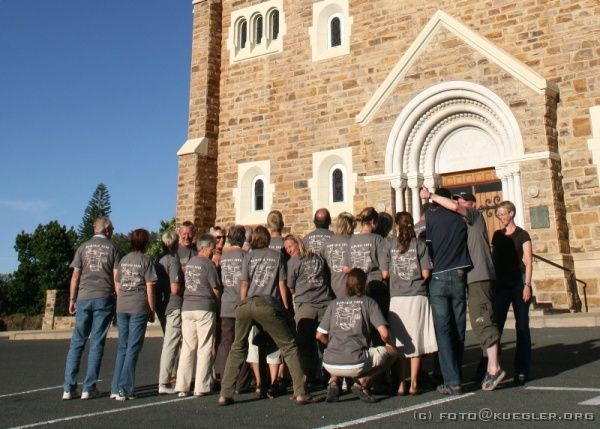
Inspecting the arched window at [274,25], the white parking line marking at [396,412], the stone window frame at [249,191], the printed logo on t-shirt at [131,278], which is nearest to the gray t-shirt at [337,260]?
the white parking line marking at [396,412]

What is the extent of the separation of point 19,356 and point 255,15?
41.7ft

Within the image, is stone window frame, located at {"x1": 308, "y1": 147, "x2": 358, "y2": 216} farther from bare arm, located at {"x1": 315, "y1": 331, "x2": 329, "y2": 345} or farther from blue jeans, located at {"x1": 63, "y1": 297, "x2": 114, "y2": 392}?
bare arm, located at {"x1": 315, "y1": 331, "x2": 329, "y2": 345}

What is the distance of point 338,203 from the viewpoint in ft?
53.2

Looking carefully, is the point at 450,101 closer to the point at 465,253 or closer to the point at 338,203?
the point at 338,203

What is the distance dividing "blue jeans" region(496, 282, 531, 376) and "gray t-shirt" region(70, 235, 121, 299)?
14.0ft

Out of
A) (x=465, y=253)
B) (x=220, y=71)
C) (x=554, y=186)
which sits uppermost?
(x=220, y=71)

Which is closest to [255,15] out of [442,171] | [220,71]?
[220,71]

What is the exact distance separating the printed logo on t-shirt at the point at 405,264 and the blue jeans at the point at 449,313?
0.75 ft

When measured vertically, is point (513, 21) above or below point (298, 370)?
above

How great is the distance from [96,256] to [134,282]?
570mm

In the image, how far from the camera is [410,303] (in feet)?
18.9

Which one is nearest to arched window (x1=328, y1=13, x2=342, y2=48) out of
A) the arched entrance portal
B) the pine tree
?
the arched entrance portal

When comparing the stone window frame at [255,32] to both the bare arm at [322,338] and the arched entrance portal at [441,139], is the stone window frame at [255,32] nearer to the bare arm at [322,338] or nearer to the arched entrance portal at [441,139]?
the arched entrance portal at [441,139]

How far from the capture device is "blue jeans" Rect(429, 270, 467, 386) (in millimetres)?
5535
